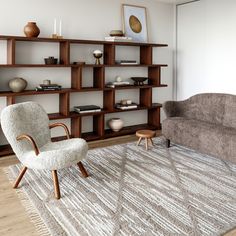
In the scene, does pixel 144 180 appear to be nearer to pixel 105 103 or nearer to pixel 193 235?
pixel 193 235

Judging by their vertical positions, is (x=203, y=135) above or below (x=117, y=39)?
below

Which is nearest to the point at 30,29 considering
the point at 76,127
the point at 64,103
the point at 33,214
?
the point at 64,103

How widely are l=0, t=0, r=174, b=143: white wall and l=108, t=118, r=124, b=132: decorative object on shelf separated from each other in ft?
1.17

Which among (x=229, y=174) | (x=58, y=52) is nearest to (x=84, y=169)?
(x=229, y=174)

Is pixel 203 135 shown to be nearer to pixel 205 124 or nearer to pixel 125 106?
pixel 205 124

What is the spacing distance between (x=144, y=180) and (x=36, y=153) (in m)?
1.22

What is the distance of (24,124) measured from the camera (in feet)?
10.4

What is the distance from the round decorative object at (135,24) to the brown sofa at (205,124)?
64.5 inches

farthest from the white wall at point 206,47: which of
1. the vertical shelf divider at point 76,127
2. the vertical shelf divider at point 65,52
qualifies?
the vertical shelf divider at point 65,52

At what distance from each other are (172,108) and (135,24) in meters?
1.80

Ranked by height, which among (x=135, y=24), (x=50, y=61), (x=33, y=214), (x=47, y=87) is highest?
(x=135, y=24)

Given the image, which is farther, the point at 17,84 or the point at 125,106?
the point at 125,106

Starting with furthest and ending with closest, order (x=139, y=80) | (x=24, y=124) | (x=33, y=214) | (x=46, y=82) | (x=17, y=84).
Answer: (x=139, y=80) < (x=46, y=82) < (x=17, y=84) < (x=24, y=124) < (x=33, y=214)

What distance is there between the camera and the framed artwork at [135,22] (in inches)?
203
